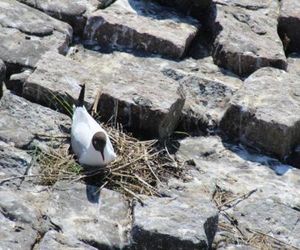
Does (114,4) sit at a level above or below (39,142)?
above

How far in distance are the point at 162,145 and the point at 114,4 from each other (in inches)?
63.9

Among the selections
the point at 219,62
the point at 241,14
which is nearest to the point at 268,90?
the point at 219,62

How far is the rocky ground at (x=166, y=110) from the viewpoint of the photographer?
188 inches

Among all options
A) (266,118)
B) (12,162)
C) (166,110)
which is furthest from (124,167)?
(266,118)

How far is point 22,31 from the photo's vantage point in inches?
249

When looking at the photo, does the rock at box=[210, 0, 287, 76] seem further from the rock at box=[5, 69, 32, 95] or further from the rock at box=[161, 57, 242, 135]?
the rock at box=[5, 69, 32, 95]

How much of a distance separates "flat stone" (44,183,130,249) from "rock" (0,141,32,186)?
0.91ft

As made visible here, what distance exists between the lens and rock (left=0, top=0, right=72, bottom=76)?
6027 millimetres

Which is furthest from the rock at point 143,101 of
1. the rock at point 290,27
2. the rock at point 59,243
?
the rock at point 290,27

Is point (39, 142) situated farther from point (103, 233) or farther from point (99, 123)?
point (103, 233)

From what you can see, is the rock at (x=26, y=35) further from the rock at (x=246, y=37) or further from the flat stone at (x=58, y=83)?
the rock at (x=246, y=37)

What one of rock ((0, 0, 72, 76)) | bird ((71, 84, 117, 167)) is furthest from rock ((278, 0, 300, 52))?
bird ((71, 84, 117, 167))

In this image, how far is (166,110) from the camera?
219 inches

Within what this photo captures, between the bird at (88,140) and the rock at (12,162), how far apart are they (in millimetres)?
306
